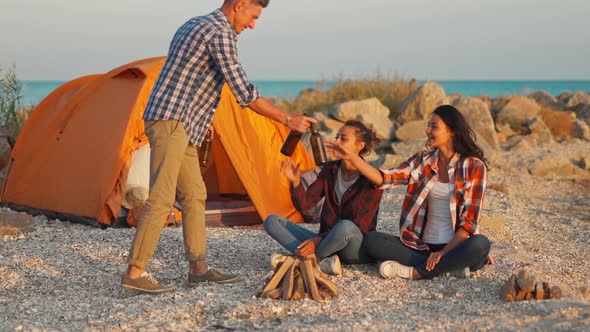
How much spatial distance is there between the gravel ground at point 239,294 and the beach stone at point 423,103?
7219 millimetres

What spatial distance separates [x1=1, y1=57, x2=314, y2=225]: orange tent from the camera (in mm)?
7484

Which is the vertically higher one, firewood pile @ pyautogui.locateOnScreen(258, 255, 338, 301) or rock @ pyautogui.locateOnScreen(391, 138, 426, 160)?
rock @ pyautogui.locateOnScreen(391, 138, 426, 160)

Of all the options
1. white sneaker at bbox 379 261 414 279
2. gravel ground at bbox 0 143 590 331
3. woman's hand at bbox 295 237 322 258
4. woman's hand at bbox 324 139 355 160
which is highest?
woman's hand at bbox 324 139 355 160

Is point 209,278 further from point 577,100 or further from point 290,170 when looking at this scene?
point 577,100

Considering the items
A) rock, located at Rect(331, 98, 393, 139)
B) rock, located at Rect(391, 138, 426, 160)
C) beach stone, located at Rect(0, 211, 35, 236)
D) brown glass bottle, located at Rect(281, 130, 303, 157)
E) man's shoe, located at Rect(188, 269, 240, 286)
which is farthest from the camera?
rock, located at Rect(331, 98, 393, 139)

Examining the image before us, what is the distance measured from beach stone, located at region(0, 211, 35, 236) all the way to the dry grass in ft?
30.2

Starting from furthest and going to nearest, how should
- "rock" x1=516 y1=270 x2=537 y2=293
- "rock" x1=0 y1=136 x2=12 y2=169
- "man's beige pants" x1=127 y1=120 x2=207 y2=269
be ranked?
"rock" x1=0 y1=136 x2=12 y2=169 → "man's beige pants" x1=127 y1=120 x2=207 y2=269 → "rock" x1=516 y1=270 x2=537 y2=293

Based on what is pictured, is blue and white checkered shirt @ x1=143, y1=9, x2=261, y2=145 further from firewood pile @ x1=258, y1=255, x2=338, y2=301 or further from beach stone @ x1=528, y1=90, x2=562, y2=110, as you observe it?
beach stone @ x1=528, y1=90, x2=562, y2=110

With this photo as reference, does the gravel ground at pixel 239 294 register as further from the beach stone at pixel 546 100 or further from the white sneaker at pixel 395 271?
the beach stone at pixel 546 100

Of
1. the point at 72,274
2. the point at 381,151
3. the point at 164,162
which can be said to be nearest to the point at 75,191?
the point at 72,274

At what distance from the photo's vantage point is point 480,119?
14227 mm

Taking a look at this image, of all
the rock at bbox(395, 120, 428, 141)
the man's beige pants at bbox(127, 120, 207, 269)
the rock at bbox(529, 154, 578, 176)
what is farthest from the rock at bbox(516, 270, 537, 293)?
the rock at bbox(395, 120, 428, 141)

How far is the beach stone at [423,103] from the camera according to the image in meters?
14.4

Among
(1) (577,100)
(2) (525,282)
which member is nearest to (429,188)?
(2) (525,282)
